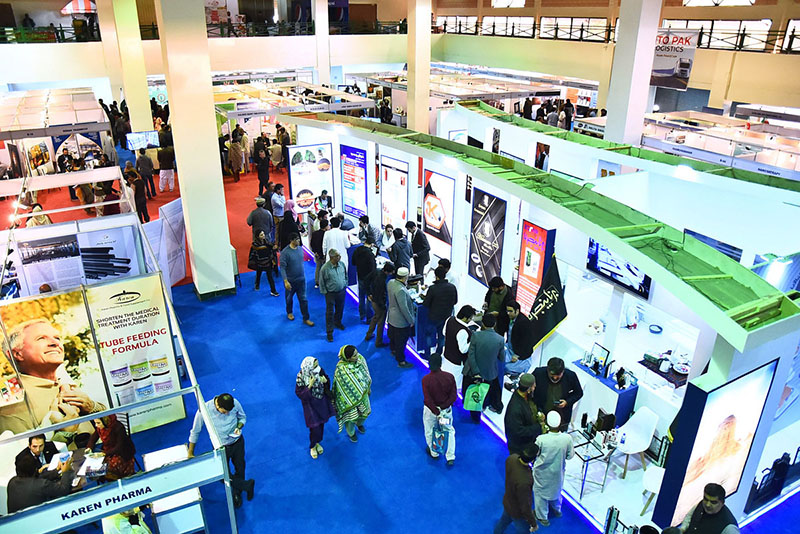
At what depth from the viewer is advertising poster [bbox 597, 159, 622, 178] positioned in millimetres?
8211

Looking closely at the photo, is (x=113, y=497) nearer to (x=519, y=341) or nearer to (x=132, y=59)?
(x=519, y=341)

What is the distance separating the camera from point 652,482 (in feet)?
16.7

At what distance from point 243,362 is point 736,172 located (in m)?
6.54

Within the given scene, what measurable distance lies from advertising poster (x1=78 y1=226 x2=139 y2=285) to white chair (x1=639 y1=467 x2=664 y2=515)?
6.13m

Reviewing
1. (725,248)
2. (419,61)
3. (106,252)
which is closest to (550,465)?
(725,248)

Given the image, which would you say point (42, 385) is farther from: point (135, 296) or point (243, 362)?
point (243, 362)

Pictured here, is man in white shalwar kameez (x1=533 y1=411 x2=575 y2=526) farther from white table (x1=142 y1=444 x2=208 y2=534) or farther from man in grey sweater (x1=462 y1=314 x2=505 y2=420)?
white table (x1=142 y1=444 x2=208 y2=534)

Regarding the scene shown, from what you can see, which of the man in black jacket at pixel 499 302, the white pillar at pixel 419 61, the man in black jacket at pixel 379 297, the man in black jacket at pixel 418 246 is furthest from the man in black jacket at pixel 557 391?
the white pillar at pixel 419 61

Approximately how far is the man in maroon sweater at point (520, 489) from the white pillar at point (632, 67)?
25.0 feet

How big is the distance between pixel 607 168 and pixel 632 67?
248 cm

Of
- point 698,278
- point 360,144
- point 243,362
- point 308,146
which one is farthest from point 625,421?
point 308,146

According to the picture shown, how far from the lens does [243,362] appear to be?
755 cm

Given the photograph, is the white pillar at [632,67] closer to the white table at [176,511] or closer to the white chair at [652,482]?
the white chair at [652,482]

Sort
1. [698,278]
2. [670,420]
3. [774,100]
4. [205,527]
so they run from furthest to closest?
[774,100], [670,420], [205,527], [698,278]
